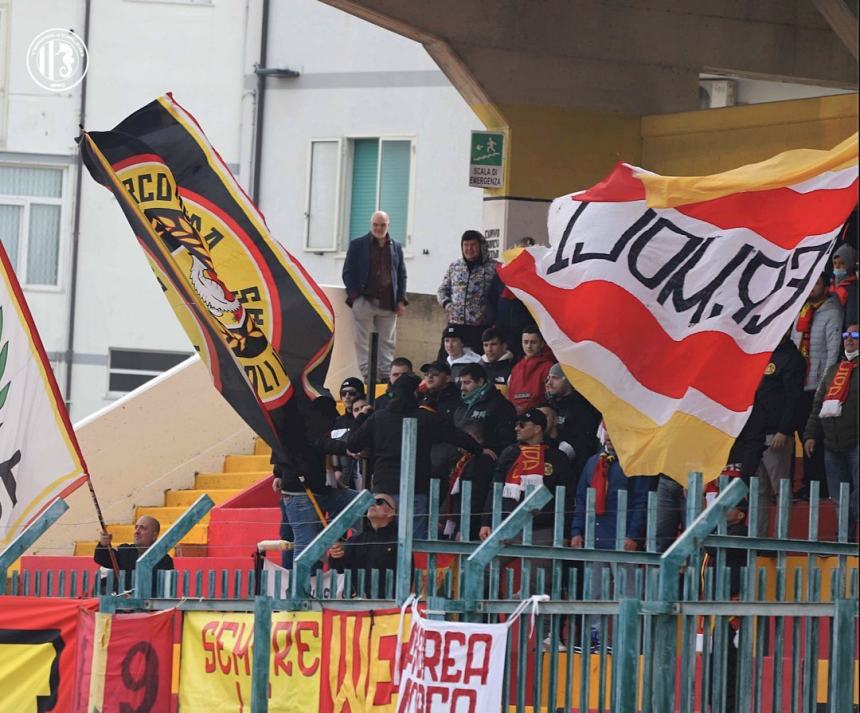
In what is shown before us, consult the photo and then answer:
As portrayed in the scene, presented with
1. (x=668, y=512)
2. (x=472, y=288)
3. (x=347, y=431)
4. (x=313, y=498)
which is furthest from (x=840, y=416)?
(x=472, y=288)

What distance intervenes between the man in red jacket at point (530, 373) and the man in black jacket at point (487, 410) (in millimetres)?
313

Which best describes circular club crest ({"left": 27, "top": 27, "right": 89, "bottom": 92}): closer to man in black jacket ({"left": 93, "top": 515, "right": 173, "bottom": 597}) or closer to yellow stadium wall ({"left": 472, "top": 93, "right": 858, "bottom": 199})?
yellow stadium wall ({"left": 472, "top": 93, "right": 858, "bottom": 199})

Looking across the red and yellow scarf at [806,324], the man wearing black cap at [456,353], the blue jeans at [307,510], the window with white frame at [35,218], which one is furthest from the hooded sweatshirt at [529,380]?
the window with white frame at [35,218]

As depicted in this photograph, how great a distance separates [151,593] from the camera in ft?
38.4

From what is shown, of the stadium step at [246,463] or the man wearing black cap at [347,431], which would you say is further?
Result: the stadium step at [246,463]

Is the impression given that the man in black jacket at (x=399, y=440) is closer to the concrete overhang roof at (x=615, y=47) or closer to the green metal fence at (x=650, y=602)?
the green metal fence at (x=650, y=602)

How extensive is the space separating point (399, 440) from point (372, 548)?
2516mm

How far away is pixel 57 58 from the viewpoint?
3062cm

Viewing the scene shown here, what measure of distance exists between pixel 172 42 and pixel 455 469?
18.1 m

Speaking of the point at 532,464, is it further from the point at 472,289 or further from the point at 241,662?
the point at 472,289

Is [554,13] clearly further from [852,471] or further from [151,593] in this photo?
[151,593]

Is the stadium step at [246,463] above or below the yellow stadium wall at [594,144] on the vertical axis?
below

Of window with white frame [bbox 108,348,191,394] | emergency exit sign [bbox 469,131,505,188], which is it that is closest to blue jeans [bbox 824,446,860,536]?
emergency exit sign [bbox 469,131,505,188]

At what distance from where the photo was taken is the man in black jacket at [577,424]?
13.6 metres
